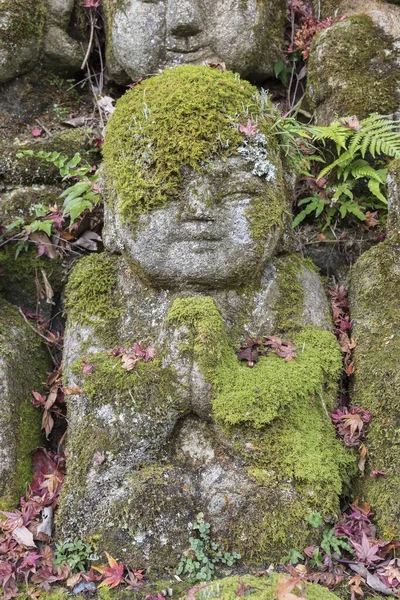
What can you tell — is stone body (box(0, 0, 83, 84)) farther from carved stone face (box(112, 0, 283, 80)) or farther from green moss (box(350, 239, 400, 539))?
green moss (box(350, 239, 400, 539))

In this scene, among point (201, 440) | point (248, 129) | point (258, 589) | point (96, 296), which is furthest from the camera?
point (96, 296)

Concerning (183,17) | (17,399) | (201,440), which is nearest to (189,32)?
(183,17)

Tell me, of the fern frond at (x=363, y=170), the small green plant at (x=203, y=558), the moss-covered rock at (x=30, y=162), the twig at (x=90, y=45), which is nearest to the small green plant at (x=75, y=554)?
the small green plant at (x=203, y=558)

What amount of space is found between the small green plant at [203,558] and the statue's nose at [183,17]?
154 inches

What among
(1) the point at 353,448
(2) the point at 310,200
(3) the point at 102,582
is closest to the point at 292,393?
(1) the point at 353,448

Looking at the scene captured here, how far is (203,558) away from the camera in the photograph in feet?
9.98

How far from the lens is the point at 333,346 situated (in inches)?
151

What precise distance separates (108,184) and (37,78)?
204 centimetres

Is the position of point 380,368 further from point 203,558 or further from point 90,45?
point 90,45

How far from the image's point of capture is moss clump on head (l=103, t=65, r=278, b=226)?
3668 mm

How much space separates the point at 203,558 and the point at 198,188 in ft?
7.14

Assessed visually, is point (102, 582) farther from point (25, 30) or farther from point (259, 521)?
point (25, 30)

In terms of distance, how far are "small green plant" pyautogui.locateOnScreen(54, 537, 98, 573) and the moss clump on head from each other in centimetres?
197

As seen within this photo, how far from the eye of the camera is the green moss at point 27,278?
4660mm
